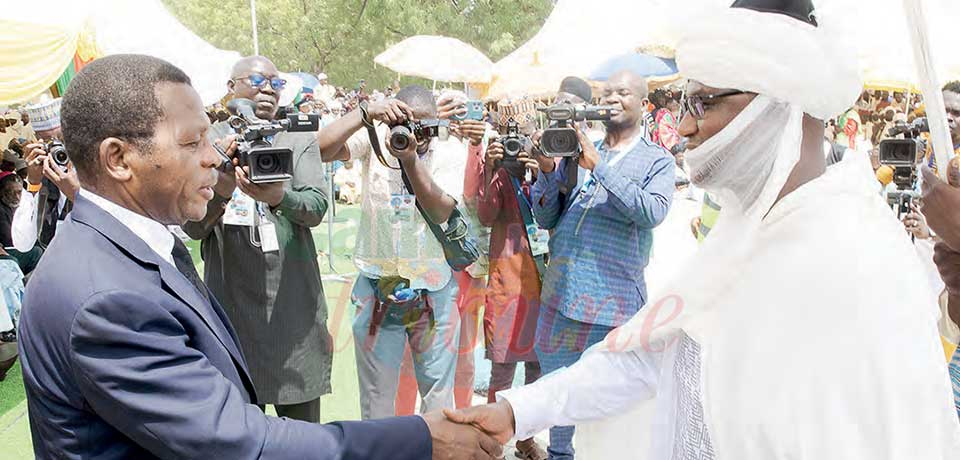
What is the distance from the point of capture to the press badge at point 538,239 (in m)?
4.36

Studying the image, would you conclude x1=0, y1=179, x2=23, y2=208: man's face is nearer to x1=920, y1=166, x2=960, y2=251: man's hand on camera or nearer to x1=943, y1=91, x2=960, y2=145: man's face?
x1=920, y1=166, x2=960, y2=251: man's hand on camera

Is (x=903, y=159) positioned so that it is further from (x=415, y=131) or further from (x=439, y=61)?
(x=439, y=61)

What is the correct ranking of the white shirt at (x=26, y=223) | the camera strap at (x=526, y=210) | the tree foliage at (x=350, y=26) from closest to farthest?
the camera strap at (x=526, y=210), the white shirt at (x=26, y=223), the tree foliage at (x=350, y=26)

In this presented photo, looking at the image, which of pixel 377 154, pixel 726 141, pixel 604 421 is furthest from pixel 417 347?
pixel 726 141

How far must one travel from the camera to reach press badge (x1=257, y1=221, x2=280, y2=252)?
3443 millimetres

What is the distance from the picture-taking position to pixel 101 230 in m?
1.61

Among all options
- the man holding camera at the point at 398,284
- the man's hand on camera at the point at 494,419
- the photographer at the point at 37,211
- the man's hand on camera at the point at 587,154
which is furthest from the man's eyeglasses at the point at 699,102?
the photographer at the point at 37,211

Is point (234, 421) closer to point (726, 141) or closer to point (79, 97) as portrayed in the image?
point (79, 97)

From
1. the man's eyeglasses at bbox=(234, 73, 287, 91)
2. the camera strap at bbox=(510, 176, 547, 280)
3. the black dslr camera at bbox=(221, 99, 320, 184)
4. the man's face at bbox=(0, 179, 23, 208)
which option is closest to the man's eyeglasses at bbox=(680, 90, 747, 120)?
the black dslr camera at bbox=(221, 99, 320, 184)

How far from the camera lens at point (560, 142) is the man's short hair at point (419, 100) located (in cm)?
78

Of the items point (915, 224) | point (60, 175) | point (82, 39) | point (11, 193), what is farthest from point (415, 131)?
point (82, 39)

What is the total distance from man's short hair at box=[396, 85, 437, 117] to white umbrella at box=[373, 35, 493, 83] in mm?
7819

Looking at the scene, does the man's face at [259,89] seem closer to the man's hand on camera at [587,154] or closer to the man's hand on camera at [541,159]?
the man's hand on camera at [541,159]

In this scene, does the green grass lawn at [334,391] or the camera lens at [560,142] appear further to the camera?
the green grass lawn at [334,391]
